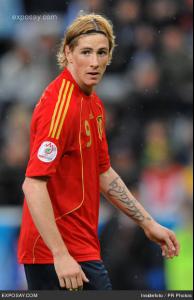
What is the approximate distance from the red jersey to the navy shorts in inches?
1.2

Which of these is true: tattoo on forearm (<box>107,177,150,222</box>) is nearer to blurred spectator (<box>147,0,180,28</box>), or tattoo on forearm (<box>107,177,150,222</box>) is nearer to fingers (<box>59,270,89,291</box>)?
fingers (<box>59,270,89,291</box>)

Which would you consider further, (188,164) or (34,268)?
(188,164)

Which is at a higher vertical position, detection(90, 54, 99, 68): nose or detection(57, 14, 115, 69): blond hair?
detection(57, 14, 115, 69): blond hair

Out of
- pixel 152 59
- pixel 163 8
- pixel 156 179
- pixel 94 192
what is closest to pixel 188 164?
pixel 156 179

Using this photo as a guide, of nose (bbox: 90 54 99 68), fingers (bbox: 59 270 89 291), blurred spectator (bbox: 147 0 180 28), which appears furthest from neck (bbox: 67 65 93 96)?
blurred spectator (bbox: 147 0 180 28)

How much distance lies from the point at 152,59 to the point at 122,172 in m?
0.99

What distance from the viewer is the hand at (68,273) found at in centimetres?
271

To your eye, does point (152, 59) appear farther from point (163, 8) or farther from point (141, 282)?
point (141, 282)

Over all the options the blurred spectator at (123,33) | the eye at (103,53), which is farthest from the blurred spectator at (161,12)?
the eye at (103,53)

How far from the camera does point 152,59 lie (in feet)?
19.7

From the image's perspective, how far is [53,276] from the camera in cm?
299

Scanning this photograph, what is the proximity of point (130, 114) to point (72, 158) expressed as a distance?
119 inches

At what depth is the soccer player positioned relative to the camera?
2.83 meters

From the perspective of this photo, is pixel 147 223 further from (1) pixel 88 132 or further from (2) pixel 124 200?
(1) pixel 88 132
